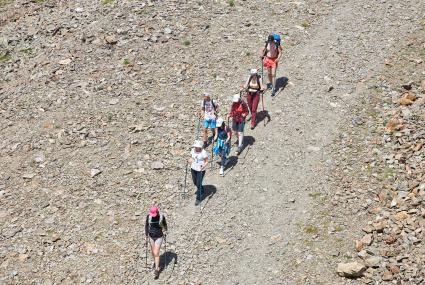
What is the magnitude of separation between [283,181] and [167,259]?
534 centimetres

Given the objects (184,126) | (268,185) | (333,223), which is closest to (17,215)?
(184,126)

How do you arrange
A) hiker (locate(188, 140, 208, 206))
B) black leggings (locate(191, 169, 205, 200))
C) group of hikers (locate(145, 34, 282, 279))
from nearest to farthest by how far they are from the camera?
1. group of hikers (locate(145, 34, 282, 279))
2. hiker (locate(188, 140, 208, 206))
3. black leggings (locate(191, 169, 205, 200))

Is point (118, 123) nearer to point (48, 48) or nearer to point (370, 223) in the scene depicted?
point (48, 48)

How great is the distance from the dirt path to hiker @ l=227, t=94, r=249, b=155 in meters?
0.96

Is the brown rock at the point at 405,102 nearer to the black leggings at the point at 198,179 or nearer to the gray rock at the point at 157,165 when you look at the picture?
the black leggings at the point at 198,179

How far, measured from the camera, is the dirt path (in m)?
17.7

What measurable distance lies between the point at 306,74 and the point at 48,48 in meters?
14.1

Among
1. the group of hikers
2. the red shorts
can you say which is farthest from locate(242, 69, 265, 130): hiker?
the red shorts

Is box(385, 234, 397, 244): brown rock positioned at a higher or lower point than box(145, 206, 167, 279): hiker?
lower

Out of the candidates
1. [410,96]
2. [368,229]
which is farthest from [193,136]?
[410,96]

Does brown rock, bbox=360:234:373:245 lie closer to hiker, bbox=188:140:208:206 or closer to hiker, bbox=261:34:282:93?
hiker, bbox=188:140:208:206

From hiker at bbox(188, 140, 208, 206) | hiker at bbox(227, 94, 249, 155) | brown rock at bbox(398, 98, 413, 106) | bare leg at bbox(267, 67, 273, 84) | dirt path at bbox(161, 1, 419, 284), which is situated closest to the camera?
dirt path at bbox(161, 1, 419, 284)

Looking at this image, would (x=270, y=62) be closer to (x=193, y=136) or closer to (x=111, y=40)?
(x=193, y=136)

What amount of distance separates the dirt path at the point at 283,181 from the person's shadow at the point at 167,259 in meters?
0.21
